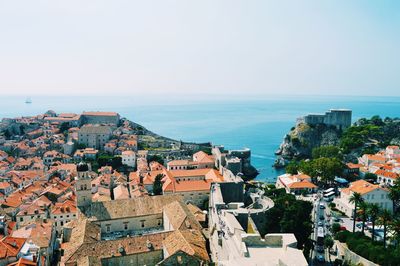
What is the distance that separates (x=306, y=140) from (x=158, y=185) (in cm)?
5227

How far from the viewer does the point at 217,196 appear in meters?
33.9

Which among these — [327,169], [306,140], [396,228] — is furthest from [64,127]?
[396,228]

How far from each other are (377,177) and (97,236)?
48.2 m

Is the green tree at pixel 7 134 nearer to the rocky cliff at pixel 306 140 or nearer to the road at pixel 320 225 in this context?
the rocky cliff at pixel 306 140

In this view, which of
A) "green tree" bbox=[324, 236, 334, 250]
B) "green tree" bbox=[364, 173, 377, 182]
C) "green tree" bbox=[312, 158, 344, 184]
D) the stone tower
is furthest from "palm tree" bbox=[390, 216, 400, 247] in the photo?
the stone tower

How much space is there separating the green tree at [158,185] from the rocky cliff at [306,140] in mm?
43138

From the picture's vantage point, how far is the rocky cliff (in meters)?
85.1

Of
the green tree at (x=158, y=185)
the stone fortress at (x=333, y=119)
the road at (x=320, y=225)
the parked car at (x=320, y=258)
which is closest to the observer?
the parked car at (x=320, y=258)

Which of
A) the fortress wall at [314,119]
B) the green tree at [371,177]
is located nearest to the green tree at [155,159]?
the green tree at [371,177]

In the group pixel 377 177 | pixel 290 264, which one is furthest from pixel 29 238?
pixel 377 177

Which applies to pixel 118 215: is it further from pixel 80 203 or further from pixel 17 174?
pixel 17 174

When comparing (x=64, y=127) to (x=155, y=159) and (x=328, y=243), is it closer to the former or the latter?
(x=155, y=159)

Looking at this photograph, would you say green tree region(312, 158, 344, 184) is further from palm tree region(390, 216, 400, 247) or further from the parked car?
the parked car

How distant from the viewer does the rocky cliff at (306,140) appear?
3349 inches
